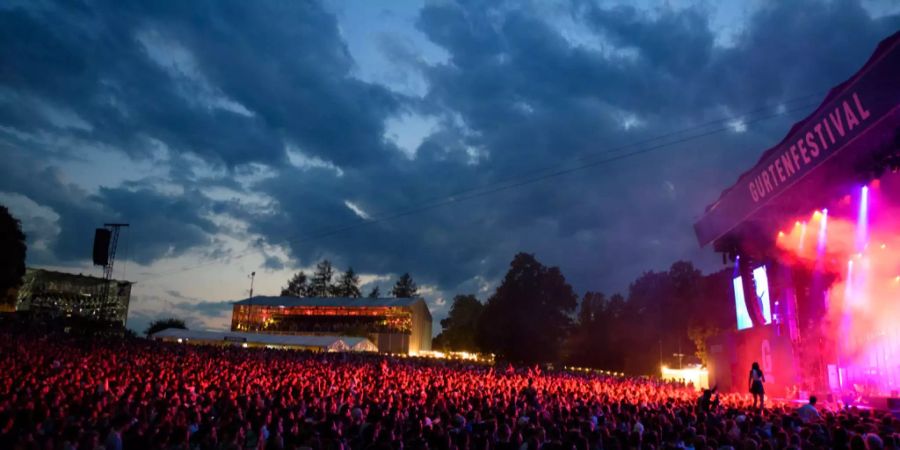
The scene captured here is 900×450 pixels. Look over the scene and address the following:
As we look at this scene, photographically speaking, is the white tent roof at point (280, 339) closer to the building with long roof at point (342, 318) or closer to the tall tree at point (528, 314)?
the building with long roof at point (342, 318)

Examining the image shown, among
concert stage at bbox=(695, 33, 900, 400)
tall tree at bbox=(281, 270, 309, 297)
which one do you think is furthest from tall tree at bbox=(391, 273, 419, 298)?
concert stage at bbox=(695, 33, 900, 400)

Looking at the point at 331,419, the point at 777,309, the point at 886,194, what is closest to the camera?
the point at 331,419

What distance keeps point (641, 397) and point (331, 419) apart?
42.3 ft

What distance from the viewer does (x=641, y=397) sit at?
18.4 meters

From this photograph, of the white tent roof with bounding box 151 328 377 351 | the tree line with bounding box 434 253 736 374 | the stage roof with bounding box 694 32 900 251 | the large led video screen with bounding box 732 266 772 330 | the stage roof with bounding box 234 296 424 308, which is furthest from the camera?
the stage roof with bounding box 234 296 424 308

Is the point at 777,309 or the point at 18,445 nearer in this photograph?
the point at 18,445

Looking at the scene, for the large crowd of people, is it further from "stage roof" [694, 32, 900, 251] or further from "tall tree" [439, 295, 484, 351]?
"tall tree" [439, 295, 484, 351]

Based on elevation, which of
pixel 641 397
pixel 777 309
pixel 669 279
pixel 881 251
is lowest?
pixel 641 397

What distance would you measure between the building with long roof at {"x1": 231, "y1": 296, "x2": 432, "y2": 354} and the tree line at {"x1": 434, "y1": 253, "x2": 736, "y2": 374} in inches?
244

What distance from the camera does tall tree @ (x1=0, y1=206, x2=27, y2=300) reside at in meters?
40.0

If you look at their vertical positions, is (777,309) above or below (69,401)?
above

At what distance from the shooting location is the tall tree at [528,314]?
156ft

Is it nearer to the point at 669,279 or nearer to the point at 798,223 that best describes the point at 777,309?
the point at 798,223

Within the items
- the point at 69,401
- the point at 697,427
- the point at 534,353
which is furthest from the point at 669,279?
the point at 69,401
